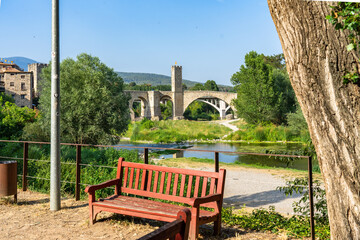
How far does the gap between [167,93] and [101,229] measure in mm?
61752

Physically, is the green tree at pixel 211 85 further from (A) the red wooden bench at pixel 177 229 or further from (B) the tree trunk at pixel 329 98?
(A) the red wooden bench at pixel 177 229

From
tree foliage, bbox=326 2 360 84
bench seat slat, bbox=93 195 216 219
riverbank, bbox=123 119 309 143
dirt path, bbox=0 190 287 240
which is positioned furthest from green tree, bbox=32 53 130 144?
tree foliage, bbox=326 2 360 84

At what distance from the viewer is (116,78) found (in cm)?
1980

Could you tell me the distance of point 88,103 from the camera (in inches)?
711

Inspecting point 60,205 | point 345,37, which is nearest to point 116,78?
point 60,205

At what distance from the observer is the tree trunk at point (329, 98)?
2617 mm

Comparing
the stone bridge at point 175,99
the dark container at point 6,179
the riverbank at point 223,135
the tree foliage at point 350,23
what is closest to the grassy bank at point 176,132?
the riverbank at point 223,135

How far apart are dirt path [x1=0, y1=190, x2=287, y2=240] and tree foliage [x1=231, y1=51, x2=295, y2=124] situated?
93.8 feet

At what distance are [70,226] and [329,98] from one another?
3.40 m

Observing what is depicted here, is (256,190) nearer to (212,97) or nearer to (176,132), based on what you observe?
(176,132)

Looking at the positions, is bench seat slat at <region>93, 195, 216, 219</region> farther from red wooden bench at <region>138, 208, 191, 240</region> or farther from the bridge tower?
the bridge tower

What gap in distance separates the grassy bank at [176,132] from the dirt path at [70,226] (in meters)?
25.6

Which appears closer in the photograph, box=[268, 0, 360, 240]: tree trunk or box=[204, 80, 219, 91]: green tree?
box=[268, 0, 360, 240]: tree trunk

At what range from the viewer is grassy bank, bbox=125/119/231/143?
32.8 meters
